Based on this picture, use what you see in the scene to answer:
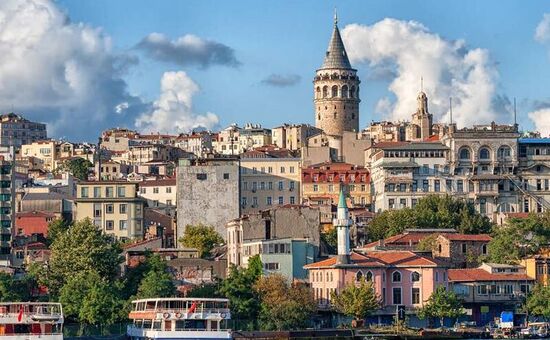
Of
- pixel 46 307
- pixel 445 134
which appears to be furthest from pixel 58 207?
pixel 46 307

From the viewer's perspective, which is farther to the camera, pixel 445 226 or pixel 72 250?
pixel 445 226

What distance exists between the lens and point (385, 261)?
97.6 m

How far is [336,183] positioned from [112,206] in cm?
2545

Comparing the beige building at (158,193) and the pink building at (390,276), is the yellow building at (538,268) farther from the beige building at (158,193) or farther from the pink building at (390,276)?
the beige building at (158,193)

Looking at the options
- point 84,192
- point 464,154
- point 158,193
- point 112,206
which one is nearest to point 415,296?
point 112,206

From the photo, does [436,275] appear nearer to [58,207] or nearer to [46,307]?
[46,307]

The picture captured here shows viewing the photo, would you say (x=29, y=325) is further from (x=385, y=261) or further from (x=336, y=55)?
(x=336, y=55)

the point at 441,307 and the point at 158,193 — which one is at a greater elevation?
the point at 158,193

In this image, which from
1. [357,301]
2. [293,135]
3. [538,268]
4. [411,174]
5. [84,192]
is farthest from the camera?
[293,135]

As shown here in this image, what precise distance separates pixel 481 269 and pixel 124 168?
3022 inches

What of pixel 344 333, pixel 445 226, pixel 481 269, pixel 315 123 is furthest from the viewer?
pixel 315 123

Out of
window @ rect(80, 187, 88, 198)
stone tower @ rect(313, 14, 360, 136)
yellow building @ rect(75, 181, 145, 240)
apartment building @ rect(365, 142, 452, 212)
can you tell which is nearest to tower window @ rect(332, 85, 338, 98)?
stone tower @ rect(313, 14, 360, 136)

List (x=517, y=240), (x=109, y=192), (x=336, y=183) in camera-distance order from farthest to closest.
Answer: (x=336, y=183) → (x=109, y=192) → (x=517, y=240)

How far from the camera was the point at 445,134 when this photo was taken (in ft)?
441
